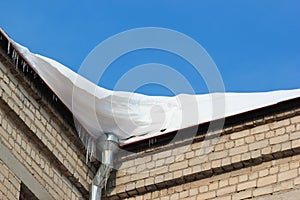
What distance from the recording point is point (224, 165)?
1422cm

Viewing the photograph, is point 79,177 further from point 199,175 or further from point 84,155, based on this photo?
point 199,175

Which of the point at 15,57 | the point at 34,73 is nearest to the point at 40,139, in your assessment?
the point at 34,73

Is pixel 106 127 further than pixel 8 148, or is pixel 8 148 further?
pixel 106 127

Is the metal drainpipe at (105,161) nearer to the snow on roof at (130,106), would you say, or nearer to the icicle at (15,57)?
the snow on roof at (130,106)

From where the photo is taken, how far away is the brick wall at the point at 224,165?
45.5 ft

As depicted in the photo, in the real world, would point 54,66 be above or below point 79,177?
above

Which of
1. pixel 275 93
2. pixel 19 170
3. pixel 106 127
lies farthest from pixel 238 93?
pixel 19 170

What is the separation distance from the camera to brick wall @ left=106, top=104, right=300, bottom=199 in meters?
13.9

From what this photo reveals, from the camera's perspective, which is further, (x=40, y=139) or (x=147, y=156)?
(x=147, y=156)

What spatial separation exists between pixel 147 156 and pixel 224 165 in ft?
3.44

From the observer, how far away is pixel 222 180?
14219 millimetres

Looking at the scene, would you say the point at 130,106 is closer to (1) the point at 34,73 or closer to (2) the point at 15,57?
Answer: (1) the point at 34,73

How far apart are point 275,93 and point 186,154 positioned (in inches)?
50.5

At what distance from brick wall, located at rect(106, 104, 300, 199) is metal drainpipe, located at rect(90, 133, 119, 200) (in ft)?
0.60
